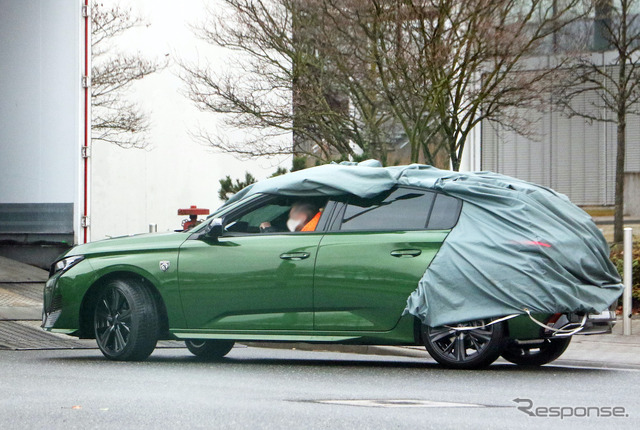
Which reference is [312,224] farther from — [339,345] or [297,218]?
[339,345]

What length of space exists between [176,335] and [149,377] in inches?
44.1

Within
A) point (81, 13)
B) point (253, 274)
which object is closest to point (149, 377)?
point (253, 274)

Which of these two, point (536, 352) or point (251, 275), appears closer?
point (251, 275)

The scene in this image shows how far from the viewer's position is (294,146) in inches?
926

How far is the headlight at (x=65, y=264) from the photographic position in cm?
988

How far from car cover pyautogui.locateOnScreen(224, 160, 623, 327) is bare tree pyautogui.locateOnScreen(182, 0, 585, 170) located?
821 cm

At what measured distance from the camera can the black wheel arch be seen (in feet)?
31.5

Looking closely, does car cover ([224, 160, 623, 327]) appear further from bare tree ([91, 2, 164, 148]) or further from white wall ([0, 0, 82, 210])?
bare tree ([91, 2, 164, 148])

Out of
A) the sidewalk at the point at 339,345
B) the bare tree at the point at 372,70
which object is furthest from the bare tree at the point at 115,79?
the sidewalk at the point at 339,345

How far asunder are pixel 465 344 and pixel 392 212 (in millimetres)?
1161

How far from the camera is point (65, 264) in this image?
32.7ft

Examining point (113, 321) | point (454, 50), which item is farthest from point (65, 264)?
point (454, 50)

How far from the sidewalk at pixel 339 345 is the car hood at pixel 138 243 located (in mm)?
1583

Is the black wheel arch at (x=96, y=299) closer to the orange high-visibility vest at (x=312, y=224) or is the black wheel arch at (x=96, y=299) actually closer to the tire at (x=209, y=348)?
the tire at (x=209, y=348)
